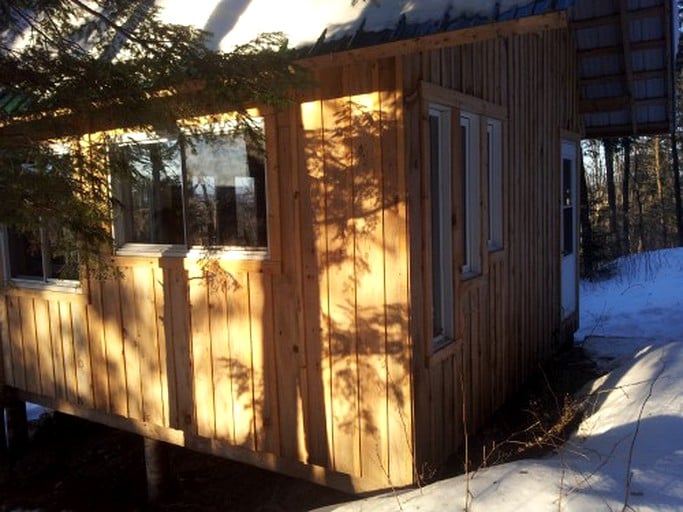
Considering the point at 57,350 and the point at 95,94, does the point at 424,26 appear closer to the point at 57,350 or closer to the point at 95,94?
the point at 95,94

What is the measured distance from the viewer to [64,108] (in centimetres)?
360

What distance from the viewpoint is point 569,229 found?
8914 millimetres

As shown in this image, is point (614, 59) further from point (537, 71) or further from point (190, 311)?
point (190, 311)

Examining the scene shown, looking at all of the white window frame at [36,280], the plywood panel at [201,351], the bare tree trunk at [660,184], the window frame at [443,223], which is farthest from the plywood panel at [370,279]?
the bare tree trunk at [660,184]

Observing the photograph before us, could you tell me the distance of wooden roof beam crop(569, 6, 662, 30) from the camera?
22.2ft

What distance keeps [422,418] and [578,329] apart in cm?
591

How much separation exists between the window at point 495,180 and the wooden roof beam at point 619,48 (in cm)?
296

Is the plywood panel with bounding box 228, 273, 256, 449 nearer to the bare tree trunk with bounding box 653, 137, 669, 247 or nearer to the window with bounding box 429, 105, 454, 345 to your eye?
the window with bounding box 429, 105, 454, 345

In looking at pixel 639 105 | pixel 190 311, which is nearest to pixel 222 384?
pixel 190 311

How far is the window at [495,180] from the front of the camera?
18.9 ft

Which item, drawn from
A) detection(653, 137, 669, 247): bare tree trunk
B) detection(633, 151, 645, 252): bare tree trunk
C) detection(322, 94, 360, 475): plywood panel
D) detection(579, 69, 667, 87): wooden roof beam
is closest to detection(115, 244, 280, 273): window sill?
detection(322, 94, 360, 475): plywood panel

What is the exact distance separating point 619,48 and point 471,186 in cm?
402

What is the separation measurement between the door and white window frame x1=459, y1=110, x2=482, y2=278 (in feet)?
11.6

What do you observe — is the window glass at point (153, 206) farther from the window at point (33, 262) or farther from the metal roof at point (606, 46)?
the metal roof at point (606, 46)
